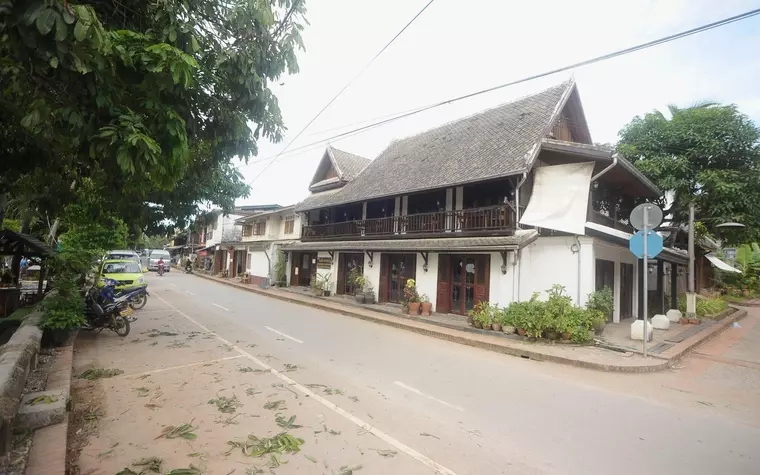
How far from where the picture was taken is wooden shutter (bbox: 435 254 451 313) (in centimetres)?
1450

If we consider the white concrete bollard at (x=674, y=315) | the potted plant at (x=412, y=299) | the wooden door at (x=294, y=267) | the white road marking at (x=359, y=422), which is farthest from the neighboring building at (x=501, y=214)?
the white road marking at (x=359, y=422)

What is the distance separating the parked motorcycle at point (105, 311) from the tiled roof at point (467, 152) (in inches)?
413

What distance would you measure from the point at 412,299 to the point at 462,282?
1961mm

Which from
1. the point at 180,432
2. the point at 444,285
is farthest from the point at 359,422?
the point at 444,285

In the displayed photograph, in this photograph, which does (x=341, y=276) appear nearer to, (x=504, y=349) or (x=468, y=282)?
(x=468, y=282)

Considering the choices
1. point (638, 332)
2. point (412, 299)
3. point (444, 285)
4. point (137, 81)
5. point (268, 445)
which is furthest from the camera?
point (444, 285)

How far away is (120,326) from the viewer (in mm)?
9266

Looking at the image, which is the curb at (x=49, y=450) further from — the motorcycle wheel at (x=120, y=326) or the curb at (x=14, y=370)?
the motorcycle wheel at (x=120, y=326)

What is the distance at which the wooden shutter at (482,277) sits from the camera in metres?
13.1

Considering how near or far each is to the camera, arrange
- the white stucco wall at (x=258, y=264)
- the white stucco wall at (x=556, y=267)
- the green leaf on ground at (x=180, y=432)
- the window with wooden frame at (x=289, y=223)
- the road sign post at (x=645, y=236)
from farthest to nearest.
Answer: the white stucco wall at (x=258, y=264) < the window with wooden frame at (x=289, y=223) < the white stucco wall at (x=556, y=267) < the road sign post at (x=645, y=236) < the green leaf on ground at (x=180, y=432)

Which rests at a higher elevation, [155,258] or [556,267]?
[556,267]

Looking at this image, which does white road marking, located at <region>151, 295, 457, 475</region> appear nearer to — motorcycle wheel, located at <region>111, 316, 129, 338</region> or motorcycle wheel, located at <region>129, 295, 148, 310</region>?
motorcycle wheel, located at <region>111, 316, 129, 338</region>

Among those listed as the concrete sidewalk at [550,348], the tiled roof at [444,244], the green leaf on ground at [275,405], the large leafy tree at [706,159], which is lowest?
the green leaf on ground at [275,405]

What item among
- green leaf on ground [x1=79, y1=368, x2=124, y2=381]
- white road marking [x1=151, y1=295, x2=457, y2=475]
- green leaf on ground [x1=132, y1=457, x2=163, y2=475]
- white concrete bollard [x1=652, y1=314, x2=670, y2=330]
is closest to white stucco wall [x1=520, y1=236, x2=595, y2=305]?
white concrete bollard [x1=652, y1=314, x2=670, y2=330]
